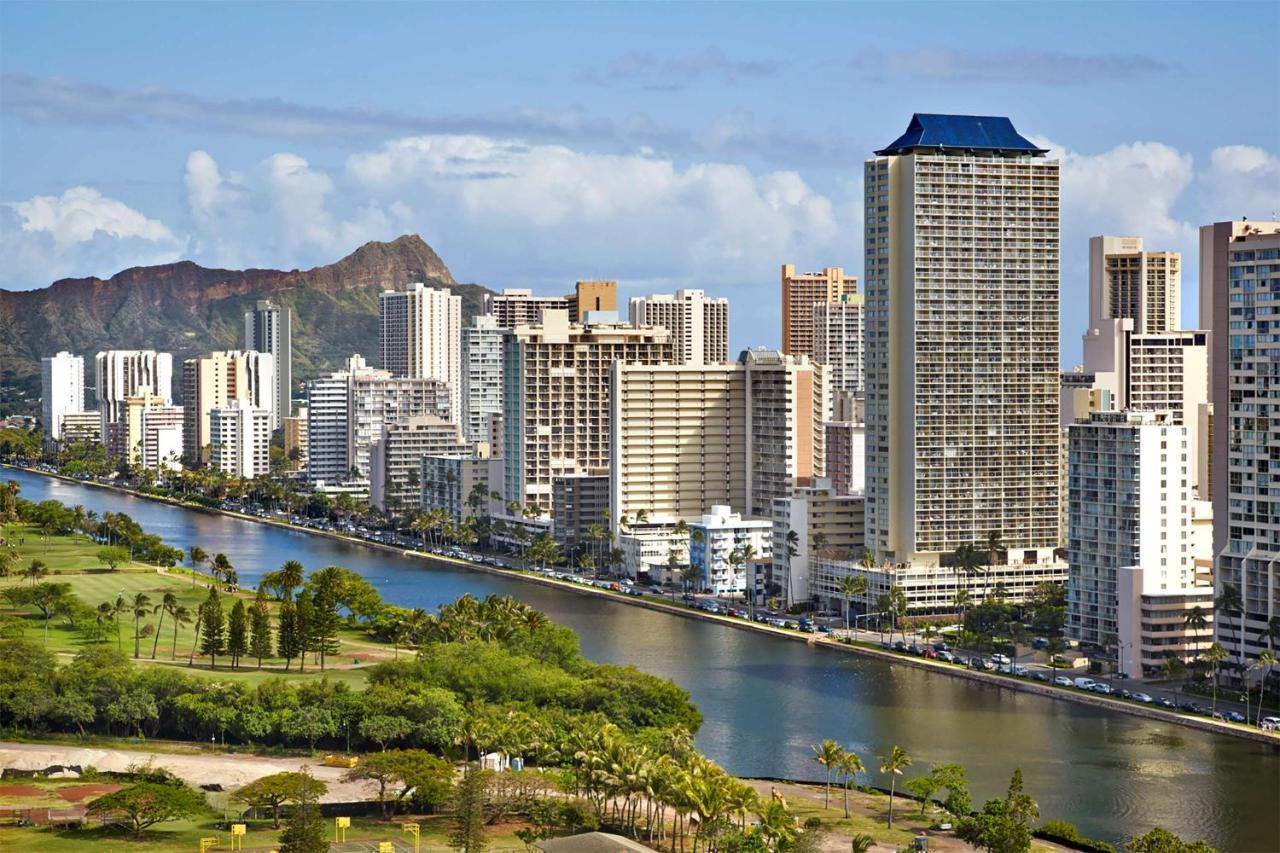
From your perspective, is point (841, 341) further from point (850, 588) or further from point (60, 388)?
point (850, 588)

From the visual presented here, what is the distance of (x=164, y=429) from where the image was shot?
13188cm

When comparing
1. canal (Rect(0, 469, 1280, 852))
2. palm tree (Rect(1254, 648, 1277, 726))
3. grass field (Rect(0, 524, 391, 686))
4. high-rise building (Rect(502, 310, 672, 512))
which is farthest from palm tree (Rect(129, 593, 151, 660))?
high-rise building (Rect(502, 310, 672, 512))

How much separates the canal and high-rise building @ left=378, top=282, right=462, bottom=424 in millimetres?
100089

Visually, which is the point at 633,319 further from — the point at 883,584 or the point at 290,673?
the point at 290,673

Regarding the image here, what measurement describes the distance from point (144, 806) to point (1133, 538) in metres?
28.5

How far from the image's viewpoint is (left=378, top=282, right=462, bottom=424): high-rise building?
530 ft

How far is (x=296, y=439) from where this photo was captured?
128 metres

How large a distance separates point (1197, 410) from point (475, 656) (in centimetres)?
4456

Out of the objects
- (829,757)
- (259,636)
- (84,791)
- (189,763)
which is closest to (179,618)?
(259,636)

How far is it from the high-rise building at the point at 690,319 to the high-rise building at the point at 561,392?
46.2 meters

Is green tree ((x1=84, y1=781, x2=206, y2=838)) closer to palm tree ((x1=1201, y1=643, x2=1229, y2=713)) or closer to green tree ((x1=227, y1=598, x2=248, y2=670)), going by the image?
green tree ((x1=227, y1=598, x2=248, y2=670))

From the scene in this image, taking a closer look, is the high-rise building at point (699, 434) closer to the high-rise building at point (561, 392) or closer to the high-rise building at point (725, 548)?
the high-rise building at point (561, 392)

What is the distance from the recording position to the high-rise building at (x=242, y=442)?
122 m

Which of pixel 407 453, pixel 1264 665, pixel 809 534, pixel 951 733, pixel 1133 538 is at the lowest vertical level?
pixel 951 733
